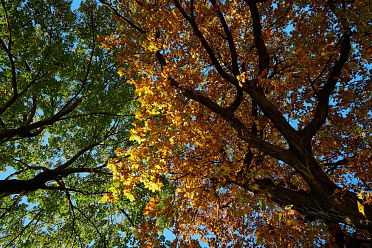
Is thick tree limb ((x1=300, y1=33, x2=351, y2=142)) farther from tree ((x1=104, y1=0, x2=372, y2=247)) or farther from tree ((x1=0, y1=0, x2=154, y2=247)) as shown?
tree ((x1=0, y1=0, x2=154, y2=247))

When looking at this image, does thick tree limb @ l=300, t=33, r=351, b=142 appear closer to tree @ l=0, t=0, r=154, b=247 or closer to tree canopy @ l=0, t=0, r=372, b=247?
tree canopy @ l=0, t=0, r=372, b=247

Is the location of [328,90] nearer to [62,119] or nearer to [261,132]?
[261,132]

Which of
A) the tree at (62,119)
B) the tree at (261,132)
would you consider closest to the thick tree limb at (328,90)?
the tree at (261,132)

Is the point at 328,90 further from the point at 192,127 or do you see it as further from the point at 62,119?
the point at 62,119

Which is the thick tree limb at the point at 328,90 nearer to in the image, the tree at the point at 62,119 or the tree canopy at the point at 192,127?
the tree canopy at the point at 192,127

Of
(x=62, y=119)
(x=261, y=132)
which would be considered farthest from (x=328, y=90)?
(x=62, y=119)

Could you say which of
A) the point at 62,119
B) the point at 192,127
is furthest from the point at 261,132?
the point at 62,119

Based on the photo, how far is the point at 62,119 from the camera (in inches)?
464

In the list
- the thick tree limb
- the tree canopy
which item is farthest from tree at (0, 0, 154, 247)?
the thick tree limb

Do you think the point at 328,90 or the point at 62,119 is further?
the point at 62,119

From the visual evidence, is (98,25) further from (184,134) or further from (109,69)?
(184,134)

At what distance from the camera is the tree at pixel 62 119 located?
1118 centimetres

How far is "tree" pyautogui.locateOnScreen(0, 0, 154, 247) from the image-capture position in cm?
1118

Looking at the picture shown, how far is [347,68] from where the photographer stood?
9.23m
